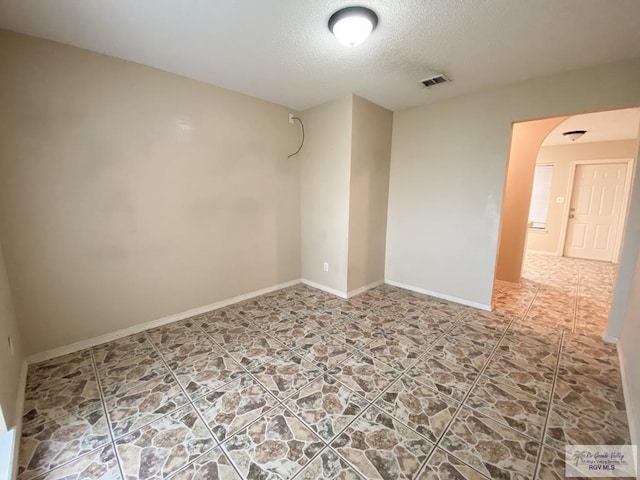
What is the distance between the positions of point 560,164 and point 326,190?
19.7ft

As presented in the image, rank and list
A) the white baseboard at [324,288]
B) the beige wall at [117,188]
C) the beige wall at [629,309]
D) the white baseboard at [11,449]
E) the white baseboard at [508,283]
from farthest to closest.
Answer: the white baseboard at [508,283] < the white baseboard at [324,288] < the beige wall at [117,188] < the beige wall at [629,309] < the white baseboard at [11,449]

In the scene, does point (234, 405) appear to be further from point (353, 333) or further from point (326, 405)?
point (353, 333)

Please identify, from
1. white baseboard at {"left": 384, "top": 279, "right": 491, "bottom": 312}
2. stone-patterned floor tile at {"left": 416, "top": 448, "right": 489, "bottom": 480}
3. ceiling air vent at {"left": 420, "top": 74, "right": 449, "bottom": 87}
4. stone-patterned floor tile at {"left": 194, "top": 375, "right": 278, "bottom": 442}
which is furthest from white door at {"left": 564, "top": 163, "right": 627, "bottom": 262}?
stone-patterned floor tile at {"left": 194, "top": 375, "right": 278, "bottom": 442}

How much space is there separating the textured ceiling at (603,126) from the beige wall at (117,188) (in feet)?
15.5

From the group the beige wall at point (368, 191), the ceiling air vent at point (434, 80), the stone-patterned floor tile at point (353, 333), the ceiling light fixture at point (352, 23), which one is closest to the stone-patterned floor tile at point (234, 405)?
the stone-patterned floor tile at point (353, 333)

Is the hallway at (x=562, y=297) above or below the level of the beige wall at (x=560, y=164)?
below

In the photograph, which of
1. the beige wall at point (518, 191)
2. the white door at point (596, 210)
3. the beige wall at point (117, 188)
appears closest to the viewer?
the beige wall at point (117, 188)

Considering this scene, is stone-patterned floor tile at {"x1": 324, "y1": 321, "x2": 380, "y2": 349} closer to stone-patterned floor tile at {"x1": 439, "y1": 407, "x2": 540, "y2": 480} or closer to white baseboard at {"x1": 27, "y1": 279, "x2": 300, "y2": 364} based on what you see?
stone-patterned floor tile at {"x1": 439, "y1": 407, "x2": 540, "y2": 480}

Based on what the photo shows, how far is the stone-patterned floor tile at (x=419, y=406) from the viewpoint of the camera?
1.62m

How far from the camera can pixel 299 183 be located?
401 cm

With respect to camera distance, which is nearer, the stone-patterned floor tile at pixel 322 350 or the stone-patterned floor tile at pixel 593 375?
the stone-patterned floor tile at pixel 593 375

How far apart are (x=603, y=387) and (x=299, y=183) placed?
3693 mm

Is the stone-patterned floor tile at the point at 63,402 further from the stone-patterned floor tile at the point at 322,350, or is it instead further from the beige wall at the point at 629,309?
the beige wall at the point at 629,309

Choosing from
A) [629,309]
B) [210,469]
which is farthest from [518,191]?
[210,469]
